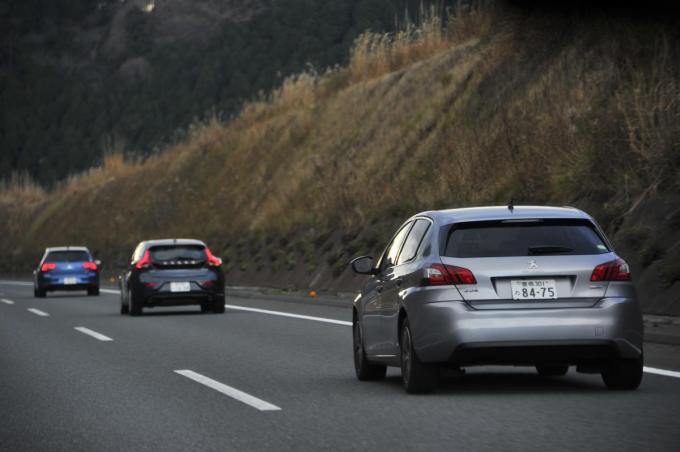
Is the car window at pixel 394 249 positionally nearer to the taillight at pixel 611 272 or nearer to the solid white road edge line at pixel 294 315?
the taillight at pixel 611 272

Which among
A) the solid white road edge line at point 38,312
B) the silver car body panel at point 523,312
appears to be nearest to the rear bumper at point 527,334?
the silver car body panel at point 523,312

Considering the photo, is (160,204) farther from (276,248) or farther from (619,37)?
(619,37)

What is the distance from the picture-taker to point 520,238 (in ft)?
35.9

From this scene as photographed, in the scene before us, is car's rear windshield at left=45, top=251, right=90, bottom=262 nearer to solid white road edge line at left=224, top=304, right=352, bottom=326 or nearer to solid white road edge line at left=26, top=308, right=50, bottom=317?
solid white road edge line at left=26, top=308, right=50, bottom=317

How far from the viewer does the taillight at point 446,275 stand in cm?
1045

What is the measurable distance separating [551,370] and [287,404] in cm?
303

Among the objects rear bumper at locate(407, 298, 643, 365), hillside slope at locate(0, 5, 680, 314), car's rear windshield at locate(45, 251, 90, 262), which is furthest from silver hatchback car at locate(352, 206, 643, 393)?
car's rear windshield at locate(45, 251, 90, 262)

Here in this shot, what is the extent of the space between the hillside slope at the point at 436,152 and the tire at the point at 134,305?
5.49 m

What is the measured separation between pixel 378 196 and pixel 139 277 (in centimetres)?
1078

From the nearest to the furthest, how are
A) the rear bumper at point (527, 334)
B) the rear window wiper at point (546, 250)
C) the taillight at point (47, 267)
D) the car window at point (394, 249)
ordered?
the rear bumper at point (527, 334)
the rear window wiper at point (546, 250)
the car window at point (394, 249)
the taillight at point (47, 267)

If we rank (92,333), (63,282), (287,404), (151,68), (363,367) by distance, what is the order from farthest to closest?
(151,68), (63,282), (92,333), (363,367), (287,404)

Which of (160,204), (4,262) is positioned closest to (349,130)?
(160,204)

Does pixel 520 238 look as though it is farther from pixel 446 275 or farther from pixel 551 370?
pixel 551 370

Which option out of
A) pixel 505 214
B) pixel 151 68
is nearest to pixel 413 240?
pixel 505 214
